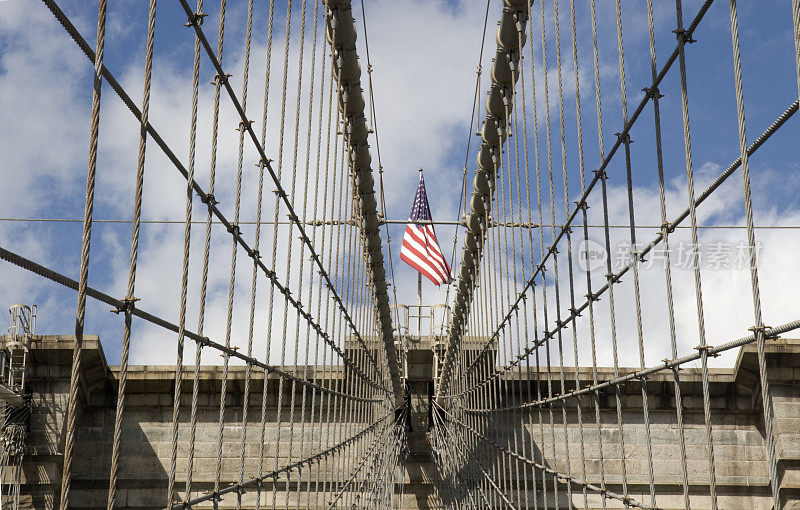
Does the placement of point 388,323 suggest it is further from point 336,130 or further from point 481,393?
point 336,130

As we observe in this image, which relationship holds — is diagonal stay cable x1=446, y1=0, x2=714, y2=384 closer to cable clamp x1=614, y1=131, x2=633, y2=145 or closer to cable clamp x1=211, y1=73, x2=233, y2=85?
cable clamp x1=614, y1=131, x2=633, y2=145

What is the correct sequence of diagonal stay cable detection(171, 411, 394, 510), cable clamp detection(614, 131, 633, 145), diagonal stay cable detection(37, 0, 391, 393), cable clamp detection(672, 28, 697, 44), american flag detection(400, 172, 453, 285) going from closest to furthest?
1. diagonal stay cable detection(37, 0, 391, 393)
2. cable clamp detection(672, 28, 697, 44)
3. diagonal stay cable detection(171, 411, 394, 510)
4. cable clamp detection(614, 131, 633, 145)
5. american flag detection(400, 172, 453, 285)

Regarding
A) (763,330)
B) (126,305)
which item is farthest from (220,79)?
(763,330)

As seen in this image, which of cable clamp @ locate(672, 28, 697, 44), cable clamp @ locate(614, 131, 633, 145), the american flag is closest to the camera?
cable clamp @ locate(672, 28, 697, 44)

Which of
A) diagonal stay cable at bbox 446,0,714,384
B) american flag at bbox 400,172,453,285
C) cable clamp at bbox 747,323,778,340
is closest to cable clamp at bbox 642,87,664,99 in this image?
diagonal stay cable at bbox 446,0,714,384

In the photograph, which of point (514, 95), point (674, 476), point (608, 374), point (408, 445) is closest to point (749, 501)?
point (674, 476)

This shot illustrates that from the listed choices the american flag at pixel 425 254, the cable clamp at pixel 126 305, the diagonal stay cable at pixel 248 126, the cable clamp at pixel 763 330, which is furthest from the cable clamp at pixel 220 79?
the american flag at pixel 425 254

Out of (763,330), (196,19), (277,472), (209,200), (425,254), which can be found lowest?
(277,472)

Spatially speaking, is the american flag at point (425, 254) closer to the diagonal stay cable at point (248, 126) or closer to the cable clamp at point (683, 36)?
the diagonal stay cable at point (248, 126)

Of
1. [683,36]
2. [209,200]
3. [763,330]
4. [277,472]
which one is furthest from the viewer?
[277,472]

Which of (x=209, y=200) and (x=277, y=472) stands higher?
(x=209, y=200)

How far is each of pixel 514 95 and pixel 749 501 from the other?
959 centimetres

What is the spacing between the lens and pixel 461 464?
15625 mm

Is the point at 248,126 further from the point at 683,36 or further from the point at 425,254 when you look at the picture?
the point at 425,254
